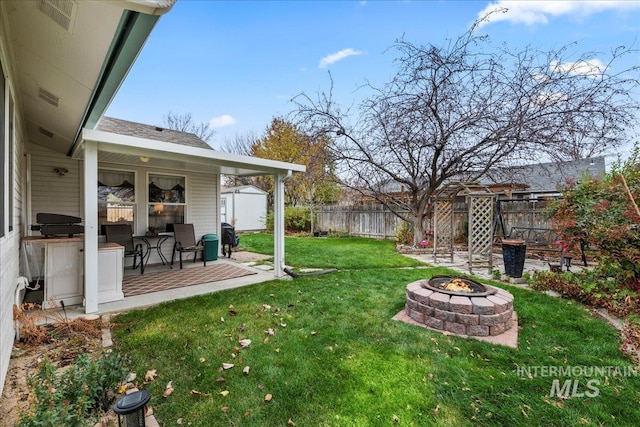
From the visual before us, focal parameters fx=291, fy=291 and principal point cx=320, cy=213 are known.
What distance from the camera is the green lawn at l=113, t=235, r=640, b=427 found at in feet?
6.58

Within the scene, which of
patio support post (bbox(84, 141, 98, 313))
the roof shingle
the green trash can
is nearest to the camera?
patio support post (bbox(84, 141, 98, 313))

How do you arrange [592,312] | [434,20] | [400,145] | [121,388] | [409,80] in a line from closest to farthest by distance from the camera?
[121,388] → [592,312] → [434,20] → [409,80] → [400,145]

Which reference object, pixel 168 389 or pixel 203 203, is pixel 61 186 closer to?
pixel 203 203

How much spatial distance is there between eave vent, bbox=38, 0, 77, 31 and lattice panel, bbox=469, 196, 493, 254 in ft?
21.6

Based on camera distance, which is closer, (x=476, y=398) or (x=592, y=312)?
(x=476, y=398)

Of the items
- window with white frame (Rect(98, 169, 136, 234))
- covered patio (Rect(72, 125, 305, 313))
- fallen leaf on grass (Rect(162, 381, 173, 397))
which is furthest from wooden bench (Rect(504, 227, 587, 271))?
window with white frame (Rect(98, 169, 136, 234))

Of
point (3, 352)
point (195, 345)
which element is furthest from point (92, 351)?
point (195, 345)

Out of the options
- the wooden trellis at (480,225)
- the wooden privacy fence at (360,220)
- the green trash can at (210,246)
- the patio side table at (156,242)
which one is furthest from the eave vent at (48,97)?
the wooden privacy fence at (360,220)

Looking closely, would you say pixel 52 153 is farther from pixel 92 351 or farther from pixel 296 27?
pixel 296 27

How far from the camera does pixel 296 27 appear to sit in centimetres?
869

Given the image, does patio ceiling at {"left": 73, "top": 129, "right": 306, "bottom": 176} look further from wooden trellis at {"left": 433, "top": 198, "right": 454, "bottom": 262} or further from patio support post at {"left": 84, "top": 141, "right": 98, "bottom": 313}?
wooden trellis at {"left": 433, "top": 198, "right": 454, "bottom": 262}

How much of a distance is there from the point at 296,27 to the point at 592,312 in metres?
9.44

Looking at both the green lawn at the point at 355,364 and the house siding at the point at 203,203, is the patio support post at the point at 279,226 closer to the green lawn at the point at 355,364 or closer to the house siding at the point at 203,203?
the green lawn at the point at 355,364

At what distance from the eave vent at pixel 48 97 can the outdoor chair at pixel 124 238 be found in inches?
124
